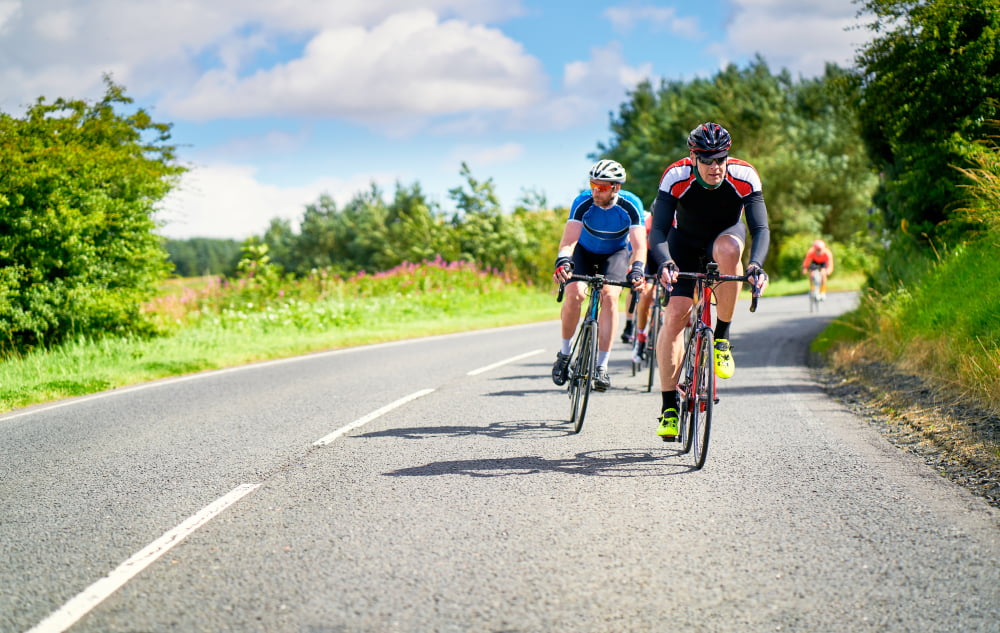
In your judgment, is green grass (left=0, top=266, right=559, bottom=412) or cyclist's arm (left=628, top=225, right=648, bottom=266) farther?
green grass (left=0, top=266, right=559, bottom=412)

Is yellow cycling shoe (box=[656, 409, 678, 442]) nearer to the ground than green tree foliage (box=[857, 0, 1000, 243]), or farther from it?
nearer to the ground

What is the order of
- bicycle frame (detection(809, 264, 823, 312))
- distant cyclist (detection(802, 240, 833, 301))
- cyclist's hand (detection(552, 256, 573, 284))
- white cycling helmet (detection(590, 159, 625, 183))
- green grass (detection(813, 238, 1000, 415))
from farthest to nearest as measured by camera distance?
1. distant cyclist (detection(802, 240, 833, 301))
2. bicycle frame (detection(809, 264, 823, 312))
3. white cycling helmet (detection(590, 159, 625, 183))
4. green grass (detection(813, 238, 1000, 415))
5. cyclist's hand (detection(552, 256, 573, 284))

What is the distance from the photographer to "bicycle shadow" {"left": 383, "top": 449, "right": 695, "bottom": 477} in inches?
212

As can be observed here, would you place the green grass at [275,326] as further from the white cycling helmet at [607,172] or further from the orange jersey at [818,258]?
the orange jersey at [818,258]

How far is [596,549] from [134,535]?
228 cm

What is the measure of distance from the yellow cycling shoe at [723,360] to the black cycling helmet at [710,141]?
1261 millimetres

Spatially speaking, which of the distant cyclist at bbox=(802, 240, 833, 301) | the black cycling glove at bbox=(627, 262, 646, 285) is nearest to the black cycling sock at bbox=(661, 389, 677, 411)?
the black cycling glove at bbox=(627, 262, 646, 285)

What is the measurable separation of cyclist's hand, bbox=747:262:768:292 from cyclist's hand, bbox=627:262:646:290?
3.89 feet

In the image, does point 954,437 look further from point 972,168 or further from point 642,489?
point 972,168

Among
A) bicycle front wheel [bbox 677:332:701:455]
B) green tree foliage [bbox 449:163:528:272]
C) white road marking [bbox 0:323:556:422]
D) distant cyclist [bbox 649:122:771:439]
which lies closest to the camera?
distant cyclist [bbox 649:122:771:439]

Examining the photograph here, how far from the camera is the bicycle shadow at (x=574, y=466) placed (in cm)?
538

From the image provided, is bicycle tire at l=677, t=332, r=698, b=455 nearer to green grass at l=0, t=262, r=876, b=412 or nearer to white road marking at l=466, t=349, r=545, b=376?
white road marking at l=466, t=349, r=545, b=376

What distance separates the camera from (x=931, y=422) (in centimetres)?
639

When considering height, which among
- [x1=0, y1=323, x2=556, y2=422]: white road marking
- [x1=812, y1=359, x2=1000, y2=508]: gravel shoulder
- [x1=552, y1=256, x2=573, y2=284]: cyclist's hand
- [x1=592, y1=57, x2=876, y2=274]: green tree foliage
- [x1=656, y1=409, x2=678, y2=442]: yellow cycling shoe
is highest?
[x1=592, y1=57, x2=876, y2=274]: green tree foliage
